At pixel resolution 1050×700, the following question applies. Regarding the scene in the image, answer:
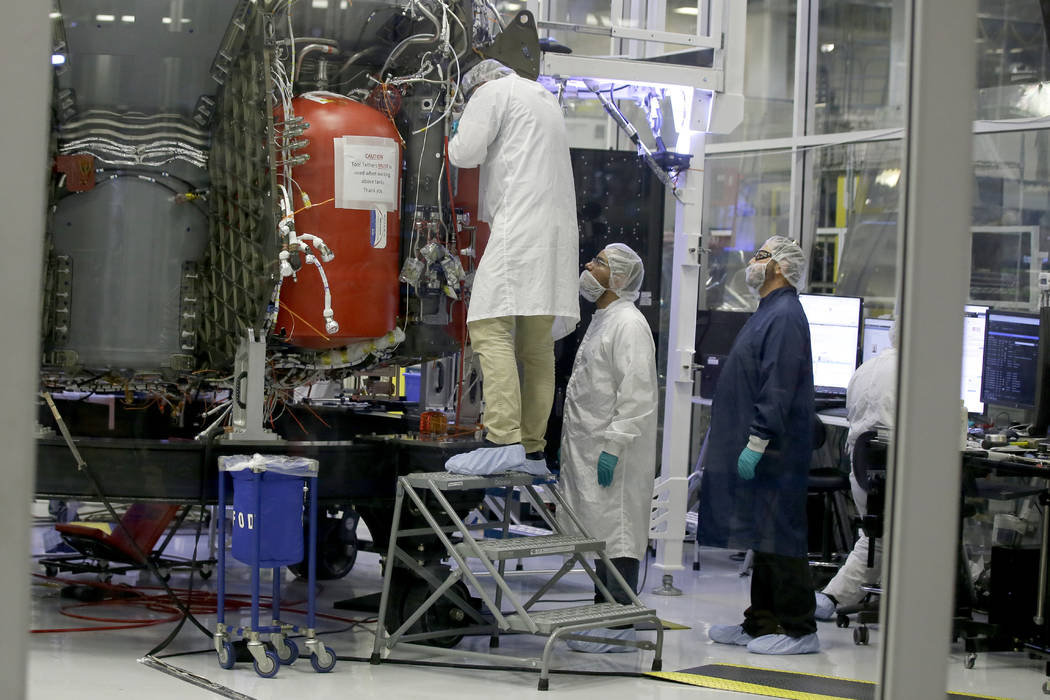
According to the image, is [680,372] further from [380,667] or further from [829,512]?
[380,667]

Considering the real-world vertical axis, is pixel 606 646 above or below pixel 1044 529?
below

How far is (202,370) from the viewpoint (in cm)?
470

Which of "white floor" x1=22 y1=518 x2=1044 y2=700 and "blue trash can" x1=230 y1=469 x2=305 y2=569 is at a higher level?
"blue trash can" x1=230 y1=469 x2=305 y2=569

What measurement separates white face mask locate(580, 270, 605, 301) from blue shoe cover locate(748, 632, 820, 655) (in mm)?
1640

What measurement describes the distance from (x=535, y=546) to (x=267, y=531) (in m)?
0.98

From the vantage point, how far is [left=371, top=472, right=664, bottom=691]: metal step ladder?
4238 millimetres

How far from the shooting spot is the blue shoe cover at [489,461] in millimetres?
4512

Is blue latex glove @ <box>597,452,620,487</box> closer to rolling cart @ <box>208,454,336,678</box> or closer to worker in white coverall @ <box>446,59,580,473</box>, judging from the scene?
worker in white coverall @ <box>446,59,580,473</box>

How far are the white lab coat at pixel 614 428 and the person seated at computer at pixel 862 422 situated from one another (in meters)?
0.82

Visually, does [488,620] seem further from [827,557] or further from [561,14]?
[561,14]

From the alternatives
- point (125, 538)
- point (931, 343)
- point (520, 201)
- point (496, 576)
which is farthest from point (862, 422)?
point (125, 538)

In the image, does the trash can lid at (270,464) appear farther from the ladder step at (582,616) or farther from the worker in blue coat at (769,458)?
the worker in blue coat at (769,458)

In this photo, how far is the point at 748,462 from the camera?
4.90m

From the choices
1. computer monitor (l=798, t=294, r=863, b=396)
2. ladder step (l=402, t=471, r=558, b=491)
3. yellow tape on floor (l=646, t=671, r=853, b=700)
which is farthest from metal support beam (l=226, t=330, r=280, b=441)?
computer monitor (l=798, t=294, r=863, b=396)
